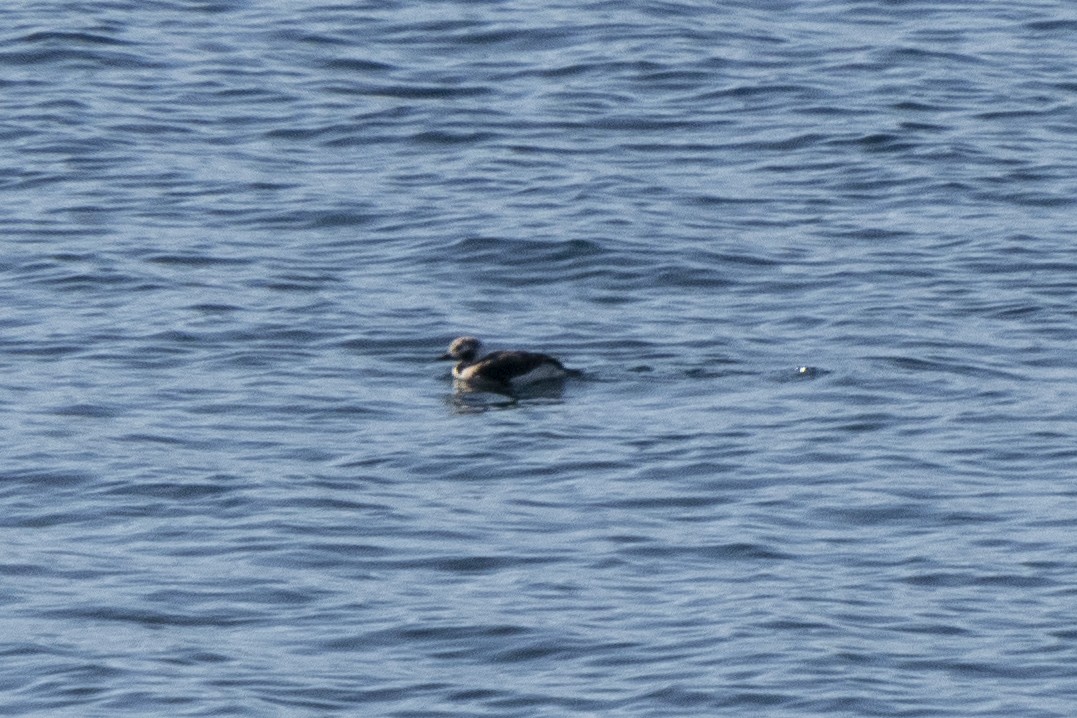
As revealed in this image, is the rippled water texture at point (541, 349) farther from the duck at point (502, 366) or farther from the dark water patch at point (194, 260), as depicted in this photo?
the duck at point (502, 366)

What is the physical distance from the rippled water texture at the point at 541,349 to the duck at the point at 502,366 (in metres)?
0.17

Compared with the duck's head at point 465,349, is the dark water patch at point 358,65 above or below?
above

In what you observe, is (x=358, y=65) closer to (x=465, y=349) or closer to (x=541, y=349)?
(x=541, y=349)

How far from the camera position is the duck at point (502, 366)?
17516 mm

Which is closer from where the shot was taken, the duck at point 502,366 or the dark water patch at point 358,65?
the duck at point 502,366

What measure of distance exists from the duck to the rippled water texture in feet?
0.55

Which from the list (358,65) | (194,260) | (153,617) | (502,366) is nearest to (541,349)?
(502,366)

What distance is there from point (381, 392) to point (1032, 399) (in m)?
4.19

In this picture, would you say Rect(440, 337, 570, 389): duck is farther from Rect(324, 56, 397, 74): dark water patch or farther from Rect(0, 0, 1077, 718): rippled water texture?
Rect(324, 56, 397, 74): dark water patch

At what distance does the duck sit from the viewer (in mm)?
17516

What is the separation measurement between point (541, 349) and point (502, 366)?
2.87 feet

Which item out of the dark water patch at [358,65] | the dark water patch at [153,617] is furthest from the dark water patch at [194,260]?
the dark water patch at [153,617]

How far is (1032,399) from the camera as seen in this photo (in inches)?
667

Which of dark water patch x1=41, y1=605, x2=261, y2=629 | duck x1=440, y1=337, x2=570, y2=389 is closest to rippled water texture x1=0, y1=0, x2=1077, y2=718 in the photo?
dark water patch x1=41, y1=605, x2=261, y2=629
